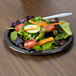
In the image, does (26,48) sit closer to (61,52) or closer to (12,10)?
(61,52)

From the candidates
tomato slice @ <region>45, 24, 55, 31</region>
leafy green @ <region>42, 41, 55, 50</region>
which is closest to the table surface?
leafy green @ <region>42, 41, 55, 50</region>

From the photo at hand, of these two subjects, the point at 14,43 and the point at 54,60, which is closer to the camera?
the point at 54,60

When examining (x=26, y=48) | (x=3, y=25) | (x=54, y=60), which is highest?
(x=3, y=25)

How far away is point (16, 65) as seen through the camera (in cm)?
100

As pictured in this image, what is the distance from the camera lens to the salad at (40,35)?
1.08 meters

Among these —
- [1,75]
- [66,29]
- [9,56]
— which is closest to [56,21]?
[66,29]

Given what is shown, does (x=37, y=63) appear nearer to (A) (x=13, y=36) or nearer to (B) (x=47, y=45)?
(B) (x=47, y=45)

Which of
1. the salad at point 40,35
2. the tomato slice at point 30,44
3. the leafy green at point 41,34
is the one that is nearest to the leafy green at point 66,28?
the salad at point 40,35

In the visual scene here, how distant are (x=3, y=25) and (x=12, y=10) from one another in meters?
0.31

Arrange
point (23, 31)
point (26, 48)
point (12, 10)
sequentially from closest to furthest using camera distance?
point (26, 48), point (23, 31), point (12, 10)

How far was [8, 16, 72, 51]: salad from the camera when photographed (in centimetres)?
108

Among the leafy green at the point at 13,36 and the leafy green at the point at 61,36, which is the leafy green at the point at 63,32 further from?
the leafy green at the point at 13,36

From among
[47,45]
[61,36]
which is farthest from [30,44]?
[61,36]

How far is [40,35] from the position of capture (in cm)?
114
